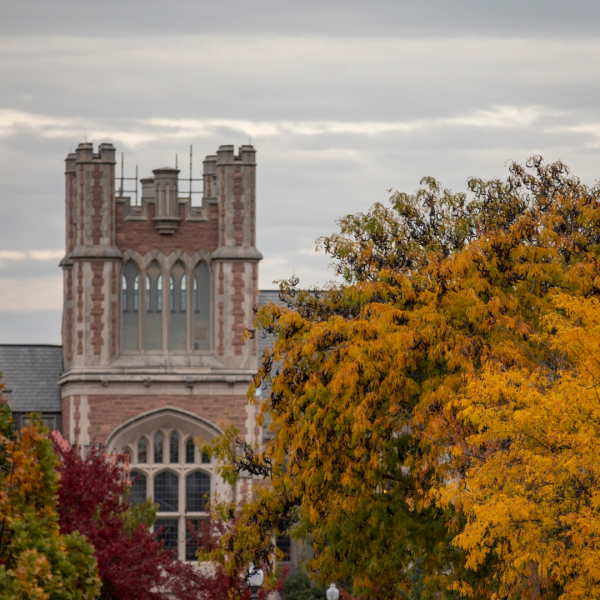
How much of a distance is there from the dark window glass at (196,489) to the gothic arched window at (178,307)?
3868 millimetres

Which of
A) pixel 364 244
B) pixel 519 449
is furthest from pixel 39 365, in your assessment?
pixel 519 449

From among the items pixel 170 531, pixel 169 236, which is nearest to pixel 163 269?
pixel 169 236

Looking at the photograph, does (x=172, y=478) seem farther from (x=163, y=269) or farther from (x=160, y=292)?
(x=163, y=269)

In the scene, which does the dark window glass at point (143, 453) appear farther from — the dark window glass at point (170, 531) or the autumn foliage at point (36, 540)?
the autumn foliage at point (36, 540)

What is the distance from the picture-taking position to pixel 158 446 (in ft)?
116

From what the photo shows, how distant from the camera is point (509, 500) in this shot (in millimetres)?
14695

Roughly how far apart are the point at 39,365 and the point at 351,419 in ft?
71.6

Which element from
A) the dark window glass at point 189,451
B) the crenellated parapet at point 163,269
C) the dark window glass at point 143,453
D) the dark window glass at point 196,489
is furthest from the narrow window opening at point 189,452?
the crenellated parapet at point 163,269

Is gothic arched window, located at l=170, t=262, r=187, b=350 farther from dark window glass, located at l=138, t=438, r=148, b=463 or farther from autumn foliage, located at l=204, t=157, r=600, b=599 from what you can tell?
autumn foliage, located at l=204, t=157, r=600, b=599

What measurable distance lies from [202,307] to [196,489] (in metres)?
5.38

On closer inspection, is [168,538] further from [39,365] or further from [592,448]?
[592,448]

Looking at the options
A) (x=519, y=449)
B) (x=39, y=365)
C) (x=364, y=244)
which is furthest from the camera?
(x=39, y=365)

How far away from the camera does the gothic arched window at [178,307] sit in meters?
36.2

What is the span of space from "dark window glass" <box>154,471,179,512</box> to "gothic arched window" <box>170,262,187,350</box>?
13.0 feet
